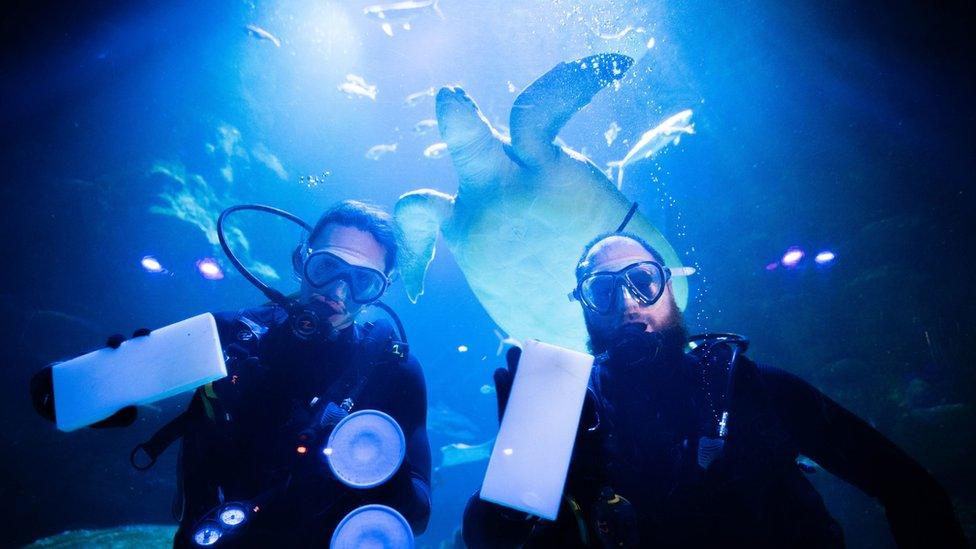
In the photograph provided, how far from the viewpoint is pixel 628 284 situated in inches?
116

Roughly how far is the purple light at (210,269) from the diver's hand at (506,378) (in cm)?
1785

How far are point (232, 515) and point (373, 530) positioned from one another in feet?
3.24

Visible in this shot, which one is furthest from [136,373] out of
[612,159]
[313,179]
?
[313,179]

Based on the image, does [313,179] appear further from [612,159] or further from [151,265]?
[612,159]

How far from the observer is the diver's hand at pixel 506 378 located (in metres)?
1.91

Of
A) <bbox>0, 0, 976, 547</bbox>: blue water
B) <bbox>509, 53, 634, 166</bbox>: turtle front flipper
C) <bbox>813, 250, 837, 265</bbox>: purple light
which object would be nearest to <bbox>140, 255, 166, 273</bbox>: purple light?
<bbox>0, 0, 976, 547</bbox>: blue water

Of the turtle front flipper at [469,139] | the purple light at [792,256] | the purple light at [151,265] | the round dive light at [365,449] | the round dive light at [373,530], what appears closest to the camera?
the round dive light at [373,530]

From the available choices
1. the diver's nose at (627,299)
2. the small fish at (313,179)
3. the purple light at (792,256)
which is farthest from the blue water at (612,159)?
the diver's nose at (627,299)

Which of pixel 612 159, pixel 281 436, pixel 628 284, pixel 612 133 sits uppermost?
pixel 612 133

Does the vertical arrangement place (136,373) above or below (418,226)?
below

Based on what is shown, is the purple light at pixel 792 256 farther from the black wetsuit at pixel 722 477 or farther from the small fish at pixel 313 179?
the small fish at pixel 313 179

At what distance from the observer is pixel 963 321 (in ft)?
27.9

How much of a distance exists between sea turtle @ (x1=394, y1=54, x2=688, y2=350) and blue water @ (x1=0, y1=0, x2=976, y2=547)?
7.08m

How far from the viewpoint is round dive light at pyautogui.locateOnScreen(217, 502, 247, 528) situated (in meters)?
1.91
